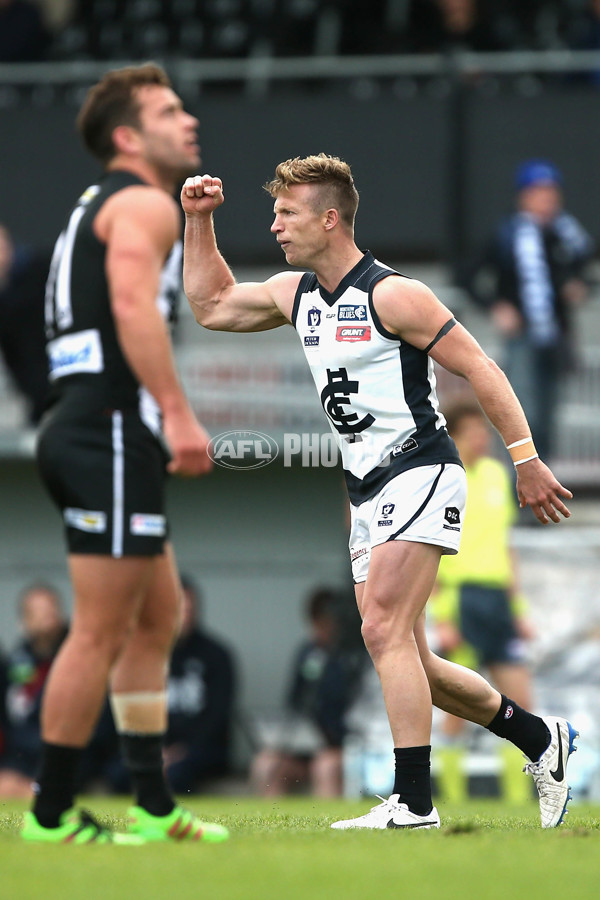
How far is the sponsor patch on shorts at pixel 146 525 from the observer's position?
463cm

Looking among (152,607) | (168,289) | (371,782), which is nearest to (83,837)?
(152,607)

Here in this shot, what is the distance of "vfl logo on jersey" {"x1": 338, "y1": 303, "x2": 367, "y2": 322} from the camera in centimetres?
553

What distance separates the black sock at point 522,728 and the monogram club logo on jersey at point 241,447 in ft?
14.3

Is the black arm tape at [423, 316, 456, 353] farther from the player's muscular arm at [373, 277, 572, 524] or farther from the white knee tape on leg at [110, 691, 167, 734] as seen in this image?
the white knee tape on leg at [110, 691, 167, 734]

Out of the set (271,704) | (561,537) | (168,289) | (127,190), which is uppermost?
(127,190)

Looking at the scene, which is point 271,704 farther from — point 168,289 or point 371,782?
point 168,289

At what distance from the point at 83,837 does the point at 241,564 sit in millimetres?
12352

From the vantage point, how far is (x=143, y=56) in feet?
54.0

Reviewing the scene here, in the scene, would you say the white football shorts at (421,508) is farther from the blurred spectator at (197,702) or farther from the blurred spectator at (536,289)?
the blurred spectator at (197,702)

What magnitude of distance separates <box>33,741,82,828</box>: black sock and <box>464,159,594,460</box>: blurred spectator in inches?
304

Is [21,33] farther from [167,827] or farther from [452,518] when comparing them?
[167,827]

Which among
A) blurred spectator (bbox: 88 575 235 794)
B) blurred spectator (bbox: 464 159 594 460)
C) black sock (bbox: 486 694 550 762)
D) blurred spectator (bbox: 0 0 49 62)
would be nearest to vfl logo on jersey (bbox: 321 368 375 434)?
black sock (bbox: 486 694 550 762)

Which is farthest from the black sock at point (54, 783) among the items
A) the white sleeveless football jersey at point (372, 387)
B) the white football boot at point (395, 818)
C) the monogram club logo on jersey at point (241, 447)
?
the monogram club logo on jersey at point (241, 447)

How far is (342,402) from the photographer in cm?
559
